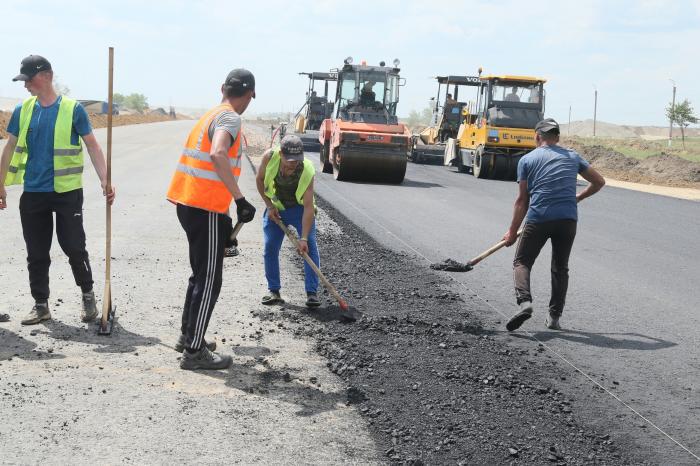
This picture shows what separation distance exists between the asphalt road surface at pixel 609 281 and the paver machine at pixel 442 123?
37.8 feet

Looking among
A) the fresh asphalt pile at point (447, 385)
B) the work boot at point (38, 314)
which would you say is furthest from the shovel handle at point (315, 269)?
the work boot at point (38, 314)

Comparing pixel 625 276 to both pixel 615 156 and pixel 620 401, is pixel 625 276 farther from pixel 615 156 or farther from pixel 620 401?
pixel 615 156

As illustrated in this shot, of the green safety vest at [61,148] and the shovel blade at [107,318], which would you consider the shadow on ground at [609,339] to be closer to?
the shovel blade at [107,318]

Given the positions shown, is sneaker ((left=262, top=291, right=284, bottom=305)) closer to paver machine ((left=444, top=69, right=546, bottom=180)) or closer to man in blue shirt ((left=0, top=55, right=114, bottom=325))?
man in blue shirt ((left=0, top=55, right=114, bottom=325))

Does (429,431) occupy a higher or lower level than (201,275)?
lower

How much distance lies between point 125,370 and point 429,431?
6.06 ft

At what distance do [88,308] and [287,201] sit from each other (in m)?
1.80

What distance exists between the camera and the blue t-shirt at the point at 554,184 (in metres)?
6.19

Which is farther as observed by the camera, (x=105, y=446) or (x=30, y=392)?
(x=30, y=392)

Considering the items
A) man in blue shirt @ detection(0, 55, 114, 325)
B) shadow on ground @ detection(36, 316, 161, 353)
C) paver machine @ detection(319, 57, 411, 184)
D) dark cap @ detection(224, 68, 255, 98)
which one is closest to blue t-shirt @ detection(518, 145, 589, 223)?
dark cap @ detection(224, 68, 255, 98)

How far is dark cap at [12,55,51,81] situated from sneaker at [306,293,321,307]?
104 inches

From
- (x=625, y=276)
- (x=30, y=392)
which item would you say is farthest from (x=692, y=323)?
(x=30, y=392)

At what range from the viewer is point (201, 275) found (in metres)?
4.68

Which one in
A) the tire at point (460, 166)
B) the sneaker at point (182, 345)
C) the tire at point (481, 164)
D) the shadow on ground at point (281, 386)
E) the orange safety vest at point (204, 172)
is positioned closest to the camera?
the shadow on ground at point (281, 386)
